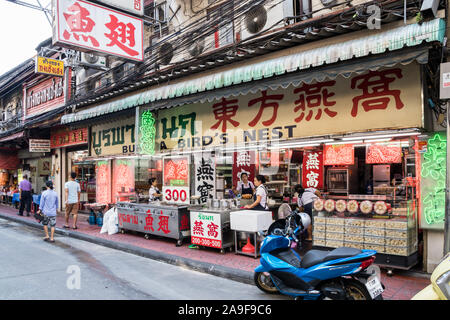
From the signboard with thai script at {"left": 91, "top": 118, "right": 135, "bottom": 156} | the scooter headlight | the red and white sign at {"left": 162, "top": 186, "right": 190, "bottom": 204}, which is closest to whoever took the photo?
the scooter headlight

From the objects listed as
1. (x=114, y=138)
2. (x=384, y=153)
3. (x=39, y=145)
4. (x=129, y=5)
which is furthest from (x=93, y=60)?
(x=384, y=153)

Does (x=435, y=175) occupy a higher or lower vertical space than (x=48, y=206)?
higher

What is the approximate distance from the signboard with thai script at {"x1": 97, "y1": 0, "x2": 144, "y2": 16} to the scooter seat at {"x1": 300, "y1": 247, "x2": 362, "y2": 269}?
362 inches

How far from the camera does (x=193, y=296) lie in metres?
5.72

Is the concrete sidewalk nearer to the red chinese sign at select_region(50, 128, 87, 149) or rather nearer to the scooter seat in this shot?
the scooter seat

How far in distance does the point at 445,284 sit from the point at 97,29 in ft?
33.0

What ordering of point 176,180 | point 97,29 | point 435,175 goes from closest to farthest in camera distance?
point 435,175
point 97,29
point 176,180

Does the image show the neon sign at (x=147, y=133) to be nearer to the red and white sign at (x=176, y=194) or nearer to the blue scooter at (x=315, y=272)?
the red and white sign at (x=176, y=194)

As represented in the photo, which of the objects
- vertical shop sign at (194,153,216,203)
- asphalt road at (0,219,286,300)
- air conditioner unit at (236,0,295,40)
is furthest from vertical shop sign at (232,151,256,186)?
asphalt road at (0,219,286,300)

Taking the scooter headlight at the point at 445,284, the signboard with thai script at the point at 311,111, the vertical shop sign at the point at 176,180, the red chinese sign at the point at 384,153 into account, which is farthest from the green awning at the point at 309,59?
the red chinese sign at the point at 384,153

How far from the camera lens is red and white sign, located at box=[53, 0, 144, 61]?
30.0ft

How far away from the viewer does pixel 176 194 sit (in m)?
12.0

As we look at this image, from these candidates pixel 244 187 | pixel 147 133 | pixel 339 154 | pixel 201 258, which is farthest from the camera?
pixel 244 187

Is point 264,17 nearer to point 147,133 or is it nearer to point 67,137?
point 147,133
